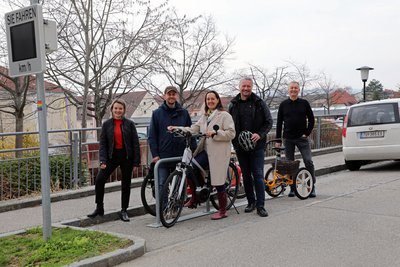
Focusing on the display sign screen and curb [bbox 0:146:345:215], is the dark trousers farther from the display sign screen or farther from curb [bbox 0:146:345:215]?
the display sign screen

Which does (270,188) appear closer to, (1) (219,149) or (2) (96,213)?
(1) (219,149)

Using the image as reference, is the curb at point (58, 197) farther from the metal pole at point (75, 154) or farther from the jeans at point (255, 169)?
the jeans at point (255, 169)

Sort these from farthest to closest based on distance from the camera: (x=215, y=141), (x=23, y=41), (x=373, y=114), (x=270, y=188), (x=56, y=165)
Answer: (x=373, y=114) < (x=56, y=165) < (x=270, y=188) < (x=215, y=141) < (x=23, y=41)

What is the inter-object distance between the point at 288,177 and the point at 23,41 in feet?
16.1

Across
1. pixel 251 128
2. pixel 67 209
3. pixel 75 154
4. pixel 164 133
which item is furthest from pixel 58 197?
pixel 251 128

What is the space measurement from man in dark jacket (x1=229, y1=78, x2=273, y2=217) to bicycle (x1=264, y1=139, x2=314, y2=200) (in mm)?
1095

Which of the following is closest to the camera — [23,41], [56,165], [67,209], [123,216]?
[23,41]

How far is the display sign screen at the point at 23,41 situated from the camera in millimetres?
4918

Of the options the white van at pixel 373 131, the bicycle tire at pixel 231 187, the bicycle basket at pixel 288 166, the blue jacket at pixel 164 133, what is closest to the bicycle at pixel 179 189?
the blue jacket at pixel 164 133

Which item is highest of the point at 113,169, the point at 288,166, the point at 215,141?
the point at 215,141

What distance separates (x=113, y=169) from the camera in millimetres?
6676

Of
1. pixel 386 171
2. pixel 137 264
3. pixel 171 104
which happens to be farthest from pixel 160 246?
pixel 386 171

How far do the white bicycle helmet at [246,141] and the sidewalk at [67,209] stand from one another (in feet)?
6.49

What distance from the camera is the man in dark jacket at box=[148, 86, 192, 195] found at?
21.7ft
